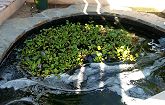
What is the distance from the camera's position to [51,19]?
309 inches

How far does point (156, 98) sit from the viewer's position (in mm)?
4492

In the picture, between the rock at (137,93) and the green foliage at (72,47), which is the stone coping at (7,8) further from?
the rock at (137,93)

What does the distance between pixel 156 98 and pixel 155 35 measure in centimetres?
327

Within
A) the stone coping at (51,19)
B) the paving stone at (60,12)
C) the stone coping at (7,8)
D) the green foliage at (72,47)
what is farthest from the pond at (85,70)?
the stone coping at (7,8)

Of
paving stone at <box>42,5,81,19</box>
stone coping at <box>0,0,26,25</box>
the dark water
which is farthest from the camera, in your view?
paving stone at <box>42,5,81,19</box>

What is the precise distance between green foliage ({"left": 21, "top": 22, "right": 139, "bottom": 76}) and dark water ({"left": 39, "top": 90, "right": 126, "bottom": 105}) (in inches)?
26.3

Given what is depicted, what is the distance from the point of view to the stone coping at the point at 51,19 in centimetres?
706

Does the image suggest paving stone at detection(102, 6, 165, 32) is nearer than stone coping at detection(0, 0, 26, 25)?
No

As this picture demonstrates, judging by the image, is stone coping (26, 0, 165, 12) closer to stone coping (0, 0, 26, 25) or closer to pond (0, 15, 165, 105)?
stone coping (0, 0, 26, 25)

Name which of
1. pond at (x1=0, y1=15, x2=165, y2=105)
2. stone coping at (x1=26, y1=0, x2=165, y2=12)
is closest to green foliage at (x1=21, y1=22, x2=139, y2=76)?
pond at (x1=0, y1=15, x2=165, y2=105)

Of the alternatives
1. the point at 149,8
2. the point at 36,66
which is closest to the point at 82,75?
the point at 36,66

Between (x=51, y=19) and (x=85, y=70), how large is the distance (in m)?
2.01

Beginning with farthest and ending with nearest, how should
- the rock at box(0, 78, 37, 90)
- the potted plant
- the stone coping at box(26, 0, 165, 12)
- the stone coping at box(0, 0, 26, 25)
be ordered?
1. the stone coping at box(26, 0, 165, 12)
2. the potted plant
3. the stone coping at box(0, 0, 26, 25)
4. the rock at box(0, 78, 37, 90)

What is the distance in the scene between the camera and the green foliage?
21.1 ft
